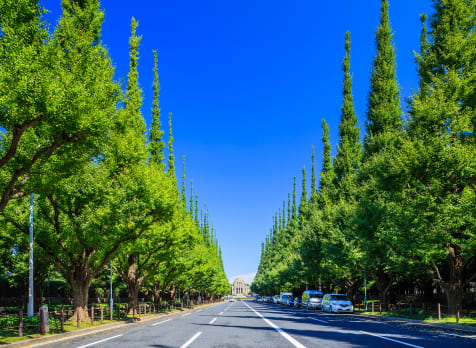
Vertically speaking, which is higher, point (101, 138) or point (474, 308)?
point (101, 138)

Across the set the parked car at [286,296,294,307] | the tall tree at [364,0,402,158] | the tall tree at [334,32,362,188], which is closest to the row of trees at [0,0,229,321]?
the tall tree at [334,32,362,188]

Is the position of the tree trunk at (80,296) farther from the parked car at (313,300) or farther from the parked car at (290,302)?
the parked car at (290,302)

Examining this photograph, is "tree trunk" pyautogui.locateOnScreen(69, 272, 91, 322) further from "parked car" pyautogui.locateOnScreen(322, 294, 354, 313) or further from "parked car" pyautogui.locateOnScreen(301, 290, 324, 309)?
"parked car" pyautogui.locateOnScreen(301, 290, 324, 309)

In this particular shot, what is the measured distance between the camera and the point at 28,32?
11430mm

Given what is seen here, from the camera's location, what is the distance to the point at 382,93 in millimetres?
32969

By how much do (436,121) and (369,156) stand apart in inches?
458

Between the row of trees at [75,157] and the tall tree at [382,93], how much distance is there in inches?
673

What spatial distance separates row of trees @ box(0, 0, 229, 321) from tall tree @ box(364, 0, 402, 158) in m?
17.1

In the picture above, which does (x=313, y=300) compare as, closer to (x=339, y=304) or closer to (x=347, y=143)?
(x=339, y=304)

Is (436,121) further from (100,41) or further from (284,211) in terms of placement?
(284,211)

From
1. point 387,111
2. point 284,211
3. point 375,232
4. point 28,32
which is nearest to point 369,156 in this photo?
point 387,111

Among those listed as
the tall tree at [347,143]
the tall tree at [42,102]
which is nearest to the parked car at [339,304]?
the tall tree at [347,143]

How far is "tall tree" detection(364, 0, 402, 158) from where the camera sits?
32.3 metres

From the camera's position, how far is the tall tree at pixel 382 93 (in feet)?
106
